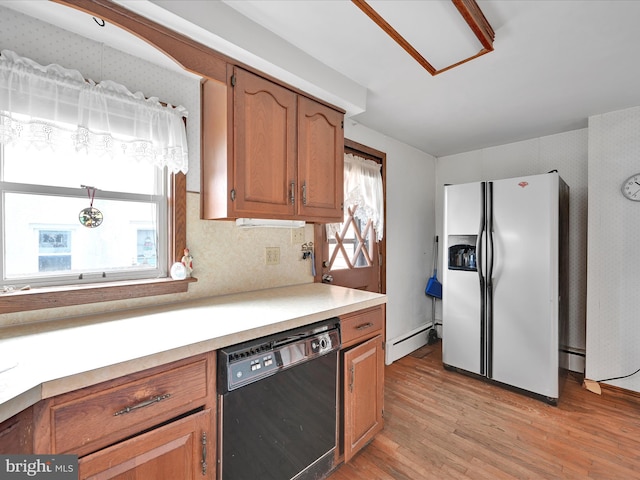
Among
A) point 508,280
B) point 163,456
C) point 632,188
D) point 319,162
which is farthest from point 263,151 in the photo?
point 632,188

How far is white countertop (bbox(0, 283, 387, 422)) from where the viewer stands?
0.78 metres

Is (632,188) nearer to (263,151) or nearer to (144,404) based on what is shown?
(263,151)

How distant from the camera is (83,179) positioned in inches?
55.2

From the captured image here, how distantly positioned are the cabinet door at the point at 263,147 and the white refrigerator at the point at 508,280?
176 centimetres

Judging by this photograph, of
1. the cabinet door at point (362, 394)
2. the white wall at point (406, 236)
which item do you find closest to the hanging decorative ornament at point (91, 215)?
the cabinet door at point (362, 394)

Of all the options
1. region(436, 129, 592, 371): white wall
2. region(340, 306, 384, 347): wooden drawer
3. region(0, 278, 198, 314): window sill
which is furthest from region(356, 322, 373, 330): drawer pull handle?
region(436, 129, 592, 371): white wall

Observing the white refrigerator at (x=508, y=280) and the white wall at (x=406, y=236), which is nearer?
the white refrigerator at (x=508, y=280)

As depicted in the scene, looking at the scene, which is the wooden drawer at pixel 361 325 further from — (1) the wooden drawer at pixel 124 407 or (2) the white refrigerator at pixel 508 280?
(2) the white refrigerator at pixel 508 280

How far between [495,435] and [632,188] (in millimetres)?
2236

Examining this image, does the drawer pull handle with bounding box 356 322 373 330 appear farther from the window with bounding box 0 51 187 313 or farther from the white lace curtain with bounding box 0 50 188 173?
the white lace curtain with bounding box 0 50 188 173

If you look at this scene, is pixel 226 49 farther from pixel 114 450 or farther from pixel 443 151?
pixel 443 151

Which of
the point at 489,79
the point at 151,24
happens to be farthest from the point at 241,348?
the point at 489,79

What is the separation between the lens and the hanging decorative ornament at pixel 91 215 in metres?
1.39

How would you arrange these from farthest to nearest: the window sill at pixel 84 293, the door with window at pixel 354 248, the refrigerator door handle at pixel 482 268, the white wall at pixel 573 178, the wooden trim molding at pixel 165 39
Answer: the white wall at pixel 573 178 < the refrigerator door handle at pixel 482 268 < the door with window at pixel 354 248 < the window sill at pixel 84 293 < the wooden trim molding at pixel 165 39
